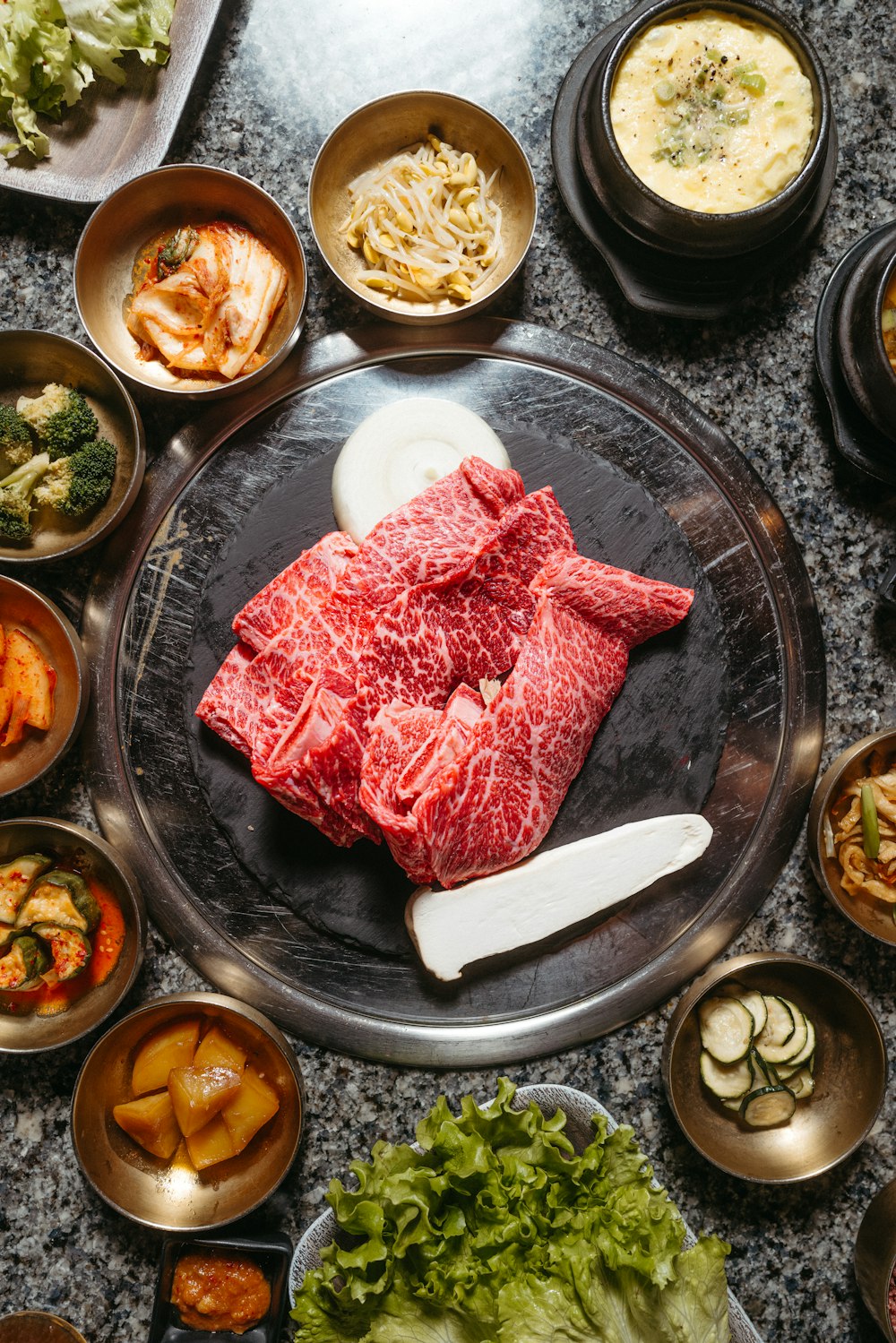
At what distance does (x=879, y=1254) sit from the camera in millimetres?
2771

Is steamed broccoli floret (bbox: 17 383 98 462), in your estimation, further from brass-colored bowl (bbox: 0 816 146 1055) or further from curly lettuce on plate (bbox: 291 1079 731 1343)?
curly lettuce on plate (bbox: 291 1079 731 1343)

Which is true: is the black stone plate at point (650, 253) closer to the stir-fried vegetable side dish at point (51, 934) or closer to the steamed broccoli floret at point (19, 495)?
the steamed broccoli floret at point (19, 495)

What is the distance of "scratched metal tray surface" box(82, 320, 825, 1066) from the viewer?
9.86ft

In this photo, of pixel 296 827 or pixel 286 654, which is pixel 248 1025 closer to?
pixel 296 827

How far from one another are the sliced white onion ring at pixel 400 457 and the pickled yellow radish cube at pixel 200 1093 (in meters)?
1.75

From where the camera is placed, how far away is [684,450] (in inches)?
123

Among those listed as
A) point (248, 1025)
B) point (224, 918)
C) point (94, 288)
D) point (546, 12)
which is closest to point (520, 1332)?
point (248, 1025)

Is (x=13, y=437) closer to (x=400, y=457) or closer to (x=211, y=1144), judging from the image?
(x=400, y=457)

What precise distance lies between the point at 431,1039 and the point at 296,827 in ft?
2.72

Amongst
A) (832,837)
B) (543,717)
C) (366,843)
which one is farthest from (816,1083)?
(366,843)

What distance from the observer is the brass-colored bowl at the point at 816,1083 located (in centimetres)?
282

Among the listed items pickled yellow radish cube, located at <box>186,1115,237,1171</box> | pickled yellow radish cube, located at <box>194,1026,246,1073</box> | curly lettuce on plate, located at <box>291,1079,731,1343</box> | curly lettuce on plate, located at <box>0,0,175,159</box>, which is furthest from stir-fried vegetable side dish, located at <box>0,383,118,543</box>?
curly lettuce on plate, located at <box>291,1079,731,1343</box>

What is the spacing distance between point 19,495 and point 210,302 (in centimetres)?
86

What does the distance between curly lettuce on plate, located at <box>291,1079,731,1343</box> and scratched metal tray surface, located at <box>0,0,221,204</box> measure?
10.3 feet
